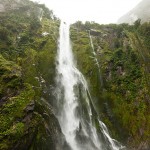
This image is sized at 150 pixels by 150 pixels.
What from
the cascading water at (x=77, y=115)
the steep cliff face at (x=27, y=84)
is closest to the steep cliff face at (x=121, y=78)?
the cascading water at (x=77, y=115)

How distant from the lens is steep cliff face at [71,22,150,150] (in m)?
34.2

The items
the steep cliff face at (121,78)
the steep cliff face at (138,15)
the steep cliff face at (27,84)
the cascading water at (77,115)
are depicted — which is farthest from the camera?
the steep cliff face at (138,15)

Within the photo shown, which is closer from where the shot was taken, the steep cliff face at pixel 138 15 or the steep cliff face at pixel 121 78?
the steep cliff face at pixel 121 78

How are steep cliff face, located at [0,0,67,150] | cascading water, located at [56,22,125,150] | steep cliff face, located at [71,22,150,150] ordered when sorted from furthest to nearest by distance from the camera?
1. steep cliff face, located at [71,22,150,150]
2. cascading water, located at [56,22,125,150]
3. steep cliff face, located at [0,0,67,150]

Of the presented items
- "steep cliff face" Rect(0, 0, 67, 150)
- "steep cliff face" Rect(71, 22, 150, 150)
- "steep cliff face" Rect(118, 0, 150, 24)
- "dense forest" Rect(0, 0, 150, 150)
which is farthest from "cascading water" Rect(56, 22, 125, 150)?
"steep cliff face" Rect(118, 0, 150, 24)

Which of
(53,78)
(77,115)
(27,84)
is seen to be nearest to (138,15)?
(53,78)

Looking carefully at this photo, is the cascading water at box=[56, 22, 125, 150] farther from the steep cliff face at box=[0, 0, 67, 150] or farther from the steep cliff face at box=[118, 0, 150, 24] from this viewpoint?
the steep cliff face at box=[118, 0, 150, 24]

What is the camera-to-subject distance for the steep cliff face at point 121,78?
34.2 meters

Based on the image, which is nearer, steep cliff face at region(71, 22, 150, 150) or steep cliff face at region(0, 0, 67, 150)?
steep cliff face at region(0, 0, 67, 150)

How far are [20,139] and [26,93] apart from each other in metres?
6.71

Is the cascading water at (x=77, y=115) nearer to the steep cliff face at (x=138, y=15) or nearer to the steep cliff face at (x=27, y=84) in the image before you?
the steep cliff face at (x=27, y=84)

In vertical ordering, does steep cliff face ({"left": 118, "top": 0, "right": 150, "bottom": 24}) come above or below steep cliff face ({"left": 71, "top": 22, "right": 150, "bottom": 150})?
above

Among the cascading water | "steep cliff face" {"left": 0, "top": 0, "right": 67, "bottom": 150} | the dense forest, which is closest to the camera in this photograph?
"steep cliff face" {"left": 0, "top": 0, "right": 67, "bottom": 150}

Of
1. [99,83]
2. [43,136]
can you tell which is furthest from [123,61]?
[43,136]
